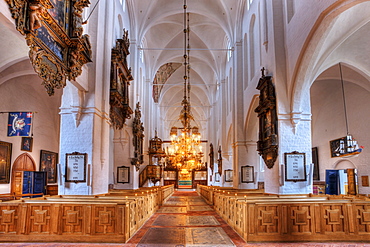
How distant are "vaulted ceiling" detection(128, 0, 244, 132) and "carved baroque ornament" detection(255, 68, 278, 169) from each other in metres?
7.42

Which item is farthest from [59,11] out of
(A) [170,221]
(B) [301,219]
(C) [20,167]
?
(C) [20,167]

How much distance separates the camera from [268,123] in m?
10.7

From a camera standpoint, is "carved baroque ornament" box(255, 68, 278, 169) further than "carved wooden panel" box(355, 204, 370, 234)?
Yes

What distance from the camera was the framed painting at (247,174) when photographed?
15680mm

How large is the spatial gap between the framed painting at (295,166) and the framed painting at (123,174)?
29.7 feet

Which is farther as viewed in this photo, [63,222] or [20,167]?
[20,167]

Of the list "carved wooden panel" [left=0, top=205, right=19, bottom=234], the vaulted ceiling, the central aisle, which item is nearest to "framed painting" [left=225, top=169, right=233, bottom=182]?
the vaulted ceiling

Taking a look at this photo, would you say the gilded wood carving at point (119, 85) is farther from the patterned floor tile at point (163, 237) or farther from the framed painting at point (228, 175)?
the framed painting at point (228, 175)

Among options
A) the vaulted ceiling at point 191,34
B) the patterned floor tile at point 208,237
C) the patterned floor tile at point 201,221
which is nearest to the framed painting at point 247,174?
the patterned floor tile at point 201,221

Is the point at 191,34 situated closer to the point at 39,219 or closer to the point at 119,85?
the point at 119,85

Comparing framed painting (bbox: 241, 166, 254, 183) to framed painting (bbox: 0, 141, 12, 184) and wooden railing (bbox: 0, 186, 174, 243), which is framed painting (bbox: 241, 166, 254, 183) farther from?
framed painting (bbox: 0, 141, 12, 184)

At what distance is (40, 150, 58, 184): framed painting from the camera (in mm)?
17625

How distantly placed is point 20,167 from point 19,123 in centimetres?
556

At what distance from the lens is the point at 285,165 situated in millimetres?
9742
